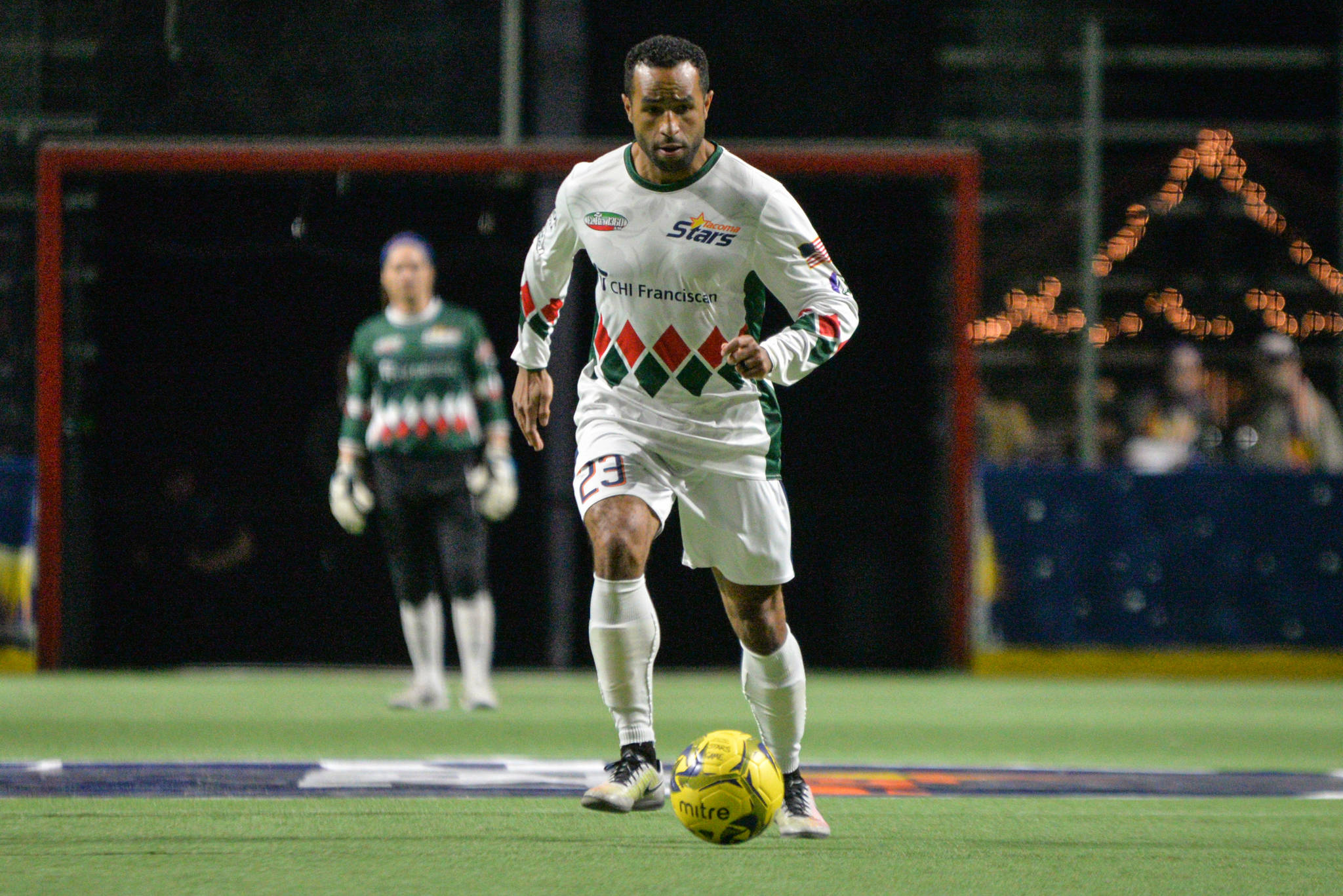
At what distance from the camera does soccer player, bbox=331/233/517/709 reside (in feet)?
28.1

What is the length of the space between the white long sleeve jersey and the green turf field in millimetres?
1076

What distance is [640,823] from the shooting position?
494cm

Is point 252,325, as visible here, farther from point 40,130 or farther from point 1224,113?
point 1224,113

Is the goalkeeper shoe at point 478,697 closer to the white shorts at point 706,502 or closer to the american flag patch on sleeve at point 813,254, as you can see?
the white shorts at point 706,502

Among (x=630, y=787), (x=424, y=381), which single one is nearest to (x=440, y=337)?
(x=424, y=381)

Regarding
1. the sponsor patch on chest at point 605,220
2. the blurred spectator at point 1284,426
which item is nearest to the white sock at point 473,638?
the sponsor patch on chest at point 605,220

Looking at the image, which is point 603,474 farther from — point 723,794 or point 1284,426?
point 1284,426

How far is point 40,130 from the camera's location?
1102 cm

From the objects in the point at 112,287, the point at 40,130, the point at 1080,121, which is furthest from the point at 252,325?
the point at 1080,121

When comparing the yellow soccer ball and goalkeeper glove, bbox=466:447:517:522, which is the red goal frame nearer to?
goalkeeper glove, bbox=466:447:517:522

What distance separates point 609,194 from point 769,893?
1962 millimetres

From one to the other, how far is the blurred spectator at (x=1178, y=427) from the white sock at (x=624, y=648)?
21.8ft

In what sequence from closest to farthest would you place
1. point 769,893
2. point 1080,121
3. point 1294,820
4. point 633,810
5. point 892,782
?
point 769,893 → point 633,810 → point 1294,820 → point 892,782 → point 1080,121

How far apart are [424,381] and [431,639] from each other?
124 cm
